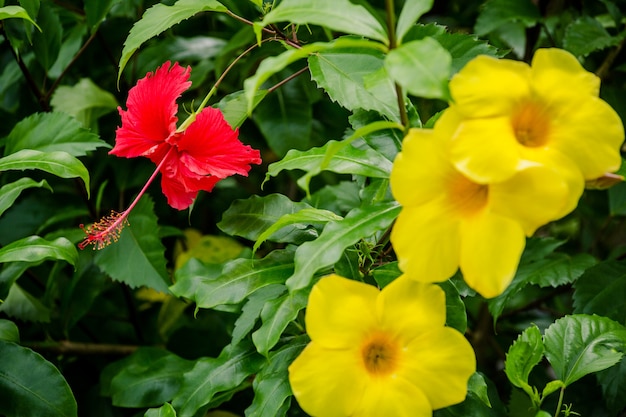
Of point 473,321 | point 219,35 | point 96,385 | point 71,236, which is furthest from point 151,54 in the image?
point 473,321

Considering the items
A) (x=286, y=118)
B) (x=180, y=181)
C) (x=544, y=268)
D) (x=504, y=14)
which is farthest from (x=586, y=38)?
(x=180, y=181)

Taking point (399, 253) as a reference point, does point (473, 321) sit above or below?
below

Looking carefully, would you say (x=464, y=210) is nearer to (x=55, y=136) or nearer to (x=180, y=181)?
(x=180, y=181)

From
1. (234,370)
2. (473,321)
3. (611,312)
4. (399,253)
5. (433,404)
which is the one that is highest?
(399,253)

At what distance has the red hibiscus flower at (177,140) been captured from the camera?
0.73m

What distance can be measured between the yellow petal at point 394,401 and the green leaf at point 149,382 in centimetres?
46

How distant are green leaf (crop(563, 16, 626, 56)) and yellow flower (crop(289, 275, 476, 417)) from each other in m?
0.65

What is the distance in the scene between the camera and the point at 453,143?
48 centimetres

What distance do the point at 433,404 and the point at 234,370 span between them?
282 mm

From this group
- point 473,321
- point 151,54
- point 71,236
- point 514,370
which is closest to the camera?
point 514,370

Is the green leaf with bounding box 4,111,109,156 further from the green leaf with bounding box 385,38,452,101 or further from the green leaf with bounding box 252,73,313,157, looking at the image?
the green leaf with bounding box 385,38,452,101

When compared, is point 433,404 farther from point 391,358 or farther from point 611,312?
point 611,312

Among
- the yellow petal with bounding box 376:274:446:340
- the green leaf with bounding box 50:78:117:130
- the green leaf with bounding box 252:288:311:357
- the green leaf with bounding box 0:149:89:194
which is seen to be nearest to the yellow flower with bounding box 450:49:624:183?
the yellow petal with bounding box 376:274:446:340

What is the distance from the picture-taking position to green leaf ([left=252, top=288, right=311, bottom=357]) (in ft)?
2.14
